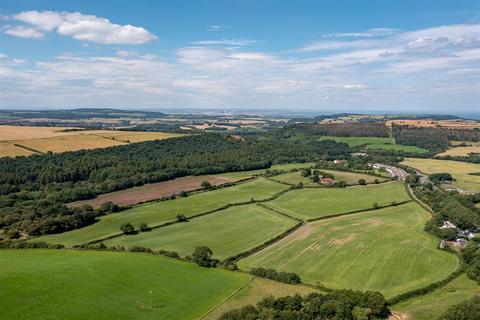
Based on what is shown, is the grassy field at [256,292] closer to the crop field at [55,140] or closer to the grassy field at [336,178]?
the grassy field at [336,178]

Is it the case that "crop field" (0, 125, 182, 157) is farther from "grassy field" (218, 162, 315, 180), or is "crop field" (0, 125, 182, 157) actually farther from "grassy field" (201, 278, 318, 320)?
"grassy field" (201, 278, 318, 320)

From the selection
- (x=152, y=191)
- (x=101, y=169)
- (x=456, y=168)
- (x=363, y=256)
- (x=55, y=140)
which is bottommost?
(x=363, y=256)

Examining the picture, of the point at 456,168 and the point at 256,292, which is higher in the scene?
the point at 456,168

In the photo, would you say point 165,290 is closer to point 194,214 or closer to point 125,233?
point 125,233

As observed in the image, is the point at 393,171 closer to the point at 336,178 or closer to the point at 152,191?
the point at 336,178

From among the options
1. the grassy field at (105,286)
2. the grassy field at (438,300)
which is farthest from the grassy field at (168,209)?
the grassy field at (438,300)

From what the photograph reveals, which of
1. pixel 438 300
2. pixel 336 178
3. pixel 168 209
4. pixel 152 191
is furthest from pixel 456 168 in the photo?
pixel 438 300

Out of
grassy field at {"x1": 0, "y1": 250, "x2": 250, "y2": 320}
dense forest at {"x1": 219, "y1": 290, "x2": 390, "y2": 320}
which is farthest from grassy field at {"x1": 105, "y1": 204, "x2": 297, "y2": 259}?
dense forest at {"x1": 219, "y1": 290, "x2": 390, "y2": 320}
